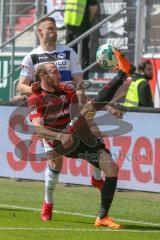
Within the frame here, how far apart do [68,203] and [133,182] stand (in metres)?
1.85

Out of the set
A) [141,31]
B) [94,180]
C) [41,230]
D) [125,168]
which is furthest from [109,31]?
[41,230]

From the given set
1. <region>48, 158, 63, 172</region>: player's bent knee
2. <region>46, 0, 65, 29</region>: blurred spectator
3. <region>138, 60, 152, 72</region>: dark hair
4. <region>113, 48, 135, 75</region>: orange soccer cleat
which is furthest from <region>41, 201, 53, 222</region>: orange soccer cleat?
<region>46, 0, 65, 29</region>: blurred spectator

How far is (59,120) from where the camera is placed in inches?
427

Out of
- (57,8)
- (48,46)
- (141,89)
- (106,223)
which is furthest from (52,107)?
(57,8)

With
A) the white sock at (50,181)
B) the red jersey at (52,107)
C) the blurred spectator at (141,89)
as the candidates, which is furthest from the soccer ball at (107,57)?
the blurred spectator at (141,89)

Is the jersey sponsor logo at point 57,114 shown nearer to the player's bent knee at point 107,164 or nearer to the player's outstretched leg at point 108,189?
the player's bent knee at point 107,164

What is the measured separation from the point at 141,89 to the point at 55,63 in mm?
5296

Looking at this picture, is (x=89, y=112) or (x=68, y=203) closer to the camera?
(x=89, y=112)

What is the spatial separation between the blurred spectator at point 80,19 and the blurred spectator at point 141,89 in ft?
8.36

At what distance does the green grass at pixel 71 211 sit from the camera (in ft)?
32.0

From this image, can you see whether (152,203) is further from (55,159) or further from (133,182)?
(55,159)

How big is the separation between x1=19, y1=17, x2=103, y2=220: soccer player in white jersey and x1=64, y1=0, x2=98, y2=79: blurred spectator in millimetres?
7686

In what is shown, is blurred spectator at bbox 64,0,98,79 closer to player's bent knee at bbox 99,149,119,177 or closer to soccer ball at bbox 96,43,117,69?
soccer ball at bbox 96,43,117,69

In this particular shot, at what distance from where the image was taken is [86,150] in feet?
34.9
